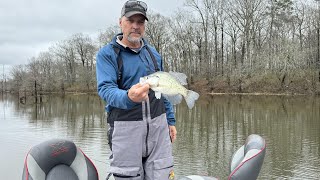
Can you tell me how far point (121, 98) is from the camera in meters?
2.81

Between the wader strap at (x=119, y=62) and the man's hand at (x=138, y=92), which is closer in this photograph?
the man's hand at (x=138, y=92)

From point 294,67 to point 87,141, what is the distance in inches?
1297

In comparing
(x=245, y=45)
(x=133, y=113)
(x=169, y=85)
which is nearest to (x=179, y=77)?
(x=169, y=85)

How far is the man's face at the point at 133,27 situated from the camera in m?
3.21

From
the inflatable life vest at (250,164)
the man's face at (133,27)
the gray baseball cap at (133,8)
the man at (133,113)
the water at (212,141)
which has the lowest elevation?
the water at (212,141)

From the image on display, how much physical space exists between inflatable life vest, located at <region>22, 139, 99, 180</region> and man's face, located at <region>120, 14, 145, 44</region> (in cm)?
157

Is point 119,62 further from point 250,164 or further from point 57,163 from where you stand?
point 250,164

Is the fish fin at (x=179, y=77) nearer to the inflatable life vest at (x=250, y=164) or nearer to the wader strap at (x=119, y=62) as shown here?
the wader strap at (x=119, y=62)

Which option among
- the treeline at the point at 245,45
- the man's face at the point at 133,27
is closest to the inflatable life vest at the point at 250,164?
the man's face at the point at 133,27

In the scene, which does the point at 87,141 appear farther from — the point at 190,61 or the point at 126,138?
the point at 190,61

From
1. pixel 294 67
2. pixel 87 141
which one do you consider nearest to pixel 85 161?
pixel 87 141

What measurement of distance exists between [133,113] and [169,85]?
50 centimetres

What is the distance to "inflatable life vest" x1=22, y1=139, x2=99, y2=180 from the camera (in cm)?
383

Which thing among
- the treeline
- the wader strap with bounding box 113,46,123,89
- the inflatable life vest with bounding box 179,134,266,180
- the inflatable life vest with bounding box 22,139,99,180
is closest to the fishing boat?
the inflatable life vest with bounding box 22,139,99,180
